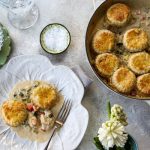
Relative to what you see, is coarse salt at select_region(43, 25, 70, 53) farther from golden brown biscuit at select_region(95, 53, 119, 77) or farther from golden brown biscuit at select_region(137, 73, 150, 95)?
golden brown biscuit at select_region(137, 73, 150, 95)

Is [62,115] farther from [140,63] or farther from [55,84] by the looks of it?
[140,63]

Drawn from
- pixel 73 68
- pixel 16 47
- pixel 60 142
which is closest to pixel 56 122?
pixel 60 142

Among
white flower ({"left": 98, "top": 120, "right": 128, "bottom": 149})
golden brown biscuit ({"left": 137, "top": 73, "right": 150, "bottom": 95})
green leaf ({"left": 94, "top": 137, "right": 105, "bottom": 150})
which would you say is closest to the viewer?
white flower ({"left": 98, "top": 120, "right": 128, "bottom": 149})

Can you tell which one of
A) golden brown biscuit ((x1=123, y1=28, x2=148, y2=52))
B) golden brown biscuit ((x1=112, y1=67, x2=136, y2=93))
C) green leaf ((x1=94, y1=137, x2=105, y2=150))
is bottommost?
green leaf ((x1=94, y1=137, x2=105, y2=150))

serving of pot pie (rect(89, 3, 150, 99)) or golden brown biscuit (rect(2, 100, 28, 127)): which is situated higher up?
serving of pot pie (rect(89, 3, 150, 99))

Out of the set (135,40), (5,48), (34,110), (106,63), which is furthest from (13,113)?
(135,40)

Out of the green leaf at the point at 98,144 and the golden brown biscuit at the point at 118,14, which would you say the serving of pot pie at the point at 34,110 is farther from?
the golden brown biscuit at the point at 118,14

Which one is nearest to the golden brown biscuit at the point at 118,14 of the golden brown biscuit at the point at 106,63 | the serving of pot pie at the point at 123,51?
the serving of pot pie at the point at 123,51

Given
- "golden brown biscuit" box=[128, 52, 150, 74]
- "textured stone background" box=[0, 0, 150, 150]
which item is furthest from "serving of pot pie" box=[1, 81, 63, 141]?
"golden brown biscuit" box=[128, 52, 150, 74]
